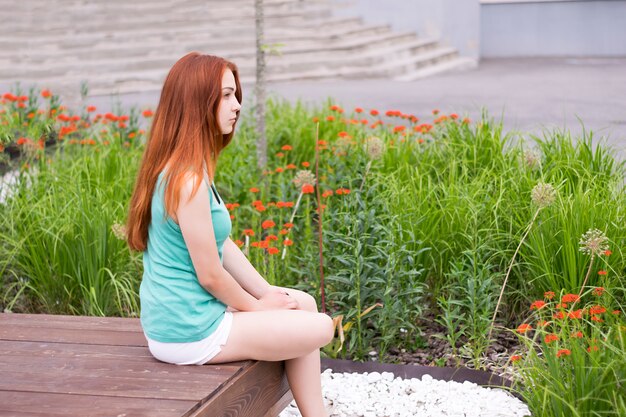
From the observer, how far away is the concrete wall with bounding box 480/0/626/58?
655 inches

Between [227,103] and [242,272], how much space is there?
632 millimetres

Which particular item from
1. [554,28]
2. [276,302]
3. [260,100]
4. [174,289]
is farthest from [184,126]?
[554,28]

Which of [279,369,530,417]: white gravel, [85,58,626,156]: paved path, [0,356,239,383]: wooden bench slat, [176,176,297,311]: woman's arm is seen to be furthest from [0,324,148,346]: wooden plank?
[85,58,626,156]: paved path

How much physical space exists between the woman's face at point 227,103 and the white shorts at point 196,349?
0.65m

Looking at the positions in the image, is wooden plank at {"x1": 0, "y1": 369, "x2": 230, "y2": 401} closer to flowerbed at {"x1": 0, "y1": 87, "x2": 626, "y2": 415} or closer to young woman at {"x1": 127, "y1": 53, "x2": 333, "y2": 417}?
young woman at {"x1": 127, "y1": 53, "x2": 333, "y2": 417}

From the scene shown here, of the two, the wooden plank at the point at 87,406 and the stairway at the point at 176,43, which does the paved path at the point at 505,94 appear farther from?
the wooden plank at the point at 87,406

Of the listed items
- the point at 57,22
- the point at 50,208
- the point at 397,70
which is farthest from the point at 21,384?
the point at 57,22

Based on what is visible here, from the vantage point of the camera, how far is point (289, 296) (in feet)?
10.6

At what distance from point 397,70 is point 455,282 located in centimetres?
970

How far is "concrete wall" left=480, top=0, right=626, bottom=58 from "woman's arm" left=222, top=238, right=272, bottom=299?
1466 centimetres

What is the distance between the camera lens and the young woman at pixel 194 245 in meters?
2.93

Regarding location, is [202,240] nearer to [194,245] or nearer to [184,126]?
[194,245]

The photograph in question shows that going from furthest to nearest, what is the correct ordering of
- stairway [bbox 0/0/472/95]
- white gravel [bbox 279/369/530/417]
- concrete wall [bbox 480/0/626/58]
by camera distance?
1. concrete wall [bbox 480/0/626/58]
2. stairway [bbox 0/0/472/95]
3. white gravel [bbox 279/369/530/417]

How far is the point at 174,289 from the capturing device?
2.98 meters
